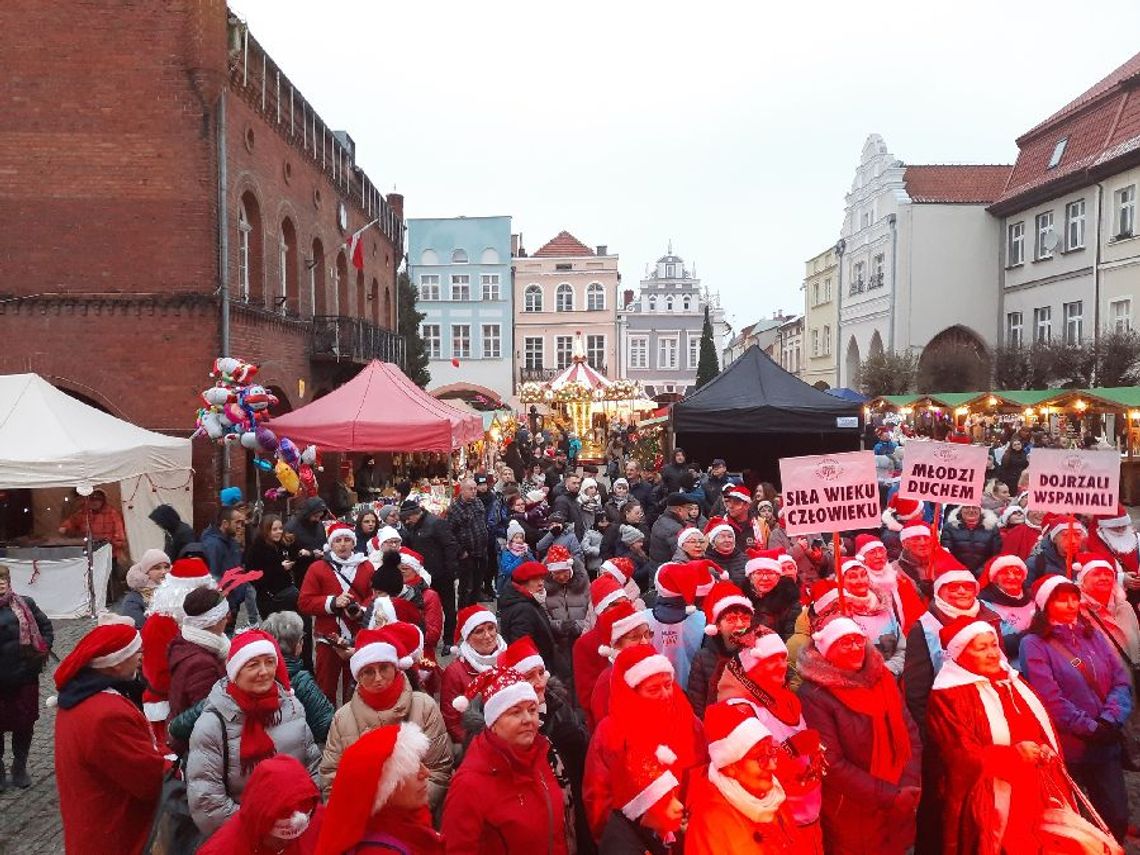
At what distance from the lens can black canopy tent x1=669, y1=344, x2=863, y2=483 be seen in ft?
48.8

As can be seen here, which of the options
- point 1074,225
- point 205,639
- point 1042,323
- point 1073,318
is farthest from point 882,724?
point 1042,323

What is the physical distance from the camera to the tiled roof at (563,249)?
204 ft

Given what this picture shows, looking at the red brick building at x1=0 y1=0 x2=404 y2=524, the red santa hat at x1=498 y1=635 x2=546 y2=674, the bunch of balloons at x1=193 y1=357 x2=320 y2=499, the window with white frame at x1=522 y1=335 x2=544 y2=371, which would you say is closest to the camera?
the red santa hat at x1=498 y1=635 x2=546 y2=674

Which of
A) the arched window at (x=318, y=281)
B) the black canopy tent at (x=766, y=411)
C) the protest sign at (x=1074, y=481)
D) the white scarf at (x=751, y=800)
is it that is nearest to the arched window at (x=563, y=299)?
the arched window at (x=318, y=281)

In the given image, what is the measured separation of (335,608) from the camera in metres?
6.32

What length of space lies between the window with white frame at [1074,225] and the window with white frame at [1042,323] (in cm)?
298

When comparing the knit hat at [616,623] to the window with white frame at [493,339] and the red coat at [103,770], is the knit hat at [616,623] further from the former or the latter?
the window with white frame at [493,339]

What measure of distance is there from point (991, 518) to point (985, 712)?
584cm

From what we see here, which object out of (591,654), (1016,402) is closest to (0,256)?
(591,654)

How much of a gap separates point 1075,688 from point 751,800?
2394 millimetres

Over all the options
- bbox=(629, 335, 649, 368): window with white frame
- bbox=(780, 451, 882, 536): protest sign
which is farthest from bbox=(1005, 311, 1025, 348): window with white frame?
bbox=(629, 335, 649, 368): window with white frame

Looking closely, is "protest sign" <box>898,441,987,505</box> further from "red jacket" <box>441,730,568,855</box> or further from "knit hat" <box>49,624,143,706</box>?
"knit hat" <box>49,624,143,706</box>

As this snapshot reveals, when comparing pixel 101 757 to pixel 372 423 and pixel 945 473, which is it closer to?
pixel 945 473

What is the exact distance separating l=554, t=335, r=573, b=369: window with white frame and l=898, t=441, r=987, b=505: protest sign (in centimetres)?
5477
